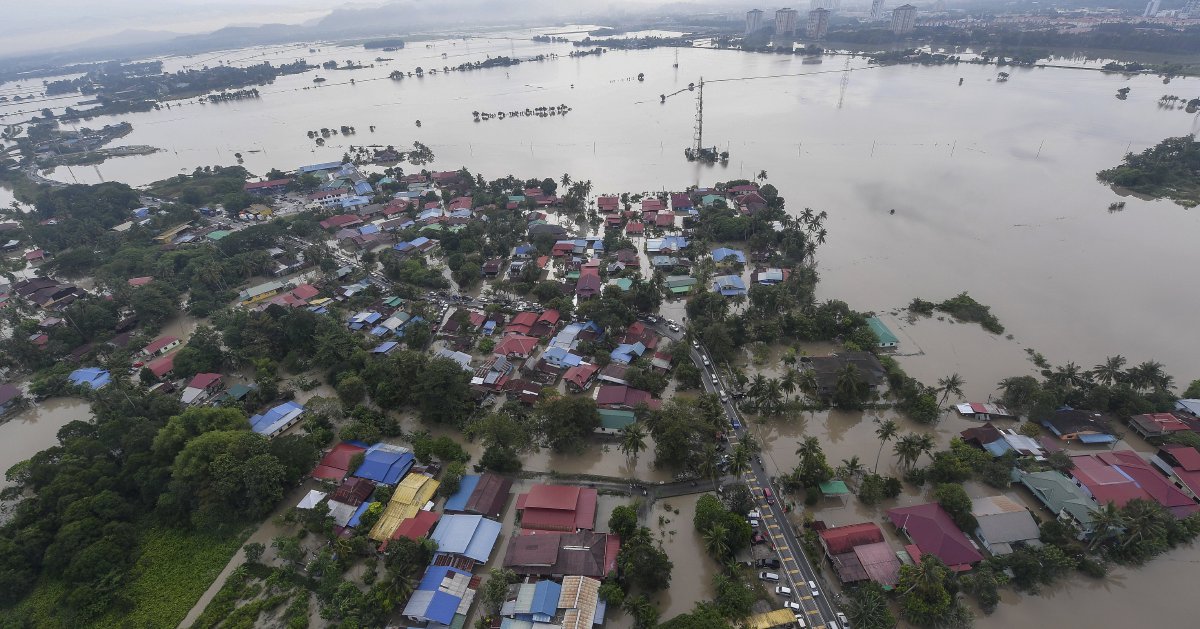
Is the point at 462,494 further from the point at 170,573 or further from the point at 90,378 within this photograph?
the point at 90,378

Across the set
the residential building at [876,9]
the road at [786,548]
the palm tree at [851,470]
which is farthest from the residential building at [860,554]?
the residential building at [876,9]

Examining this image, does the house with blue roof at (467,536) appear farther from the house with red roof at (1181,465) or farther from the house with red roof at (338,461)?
the house with red roof at (1181,465)

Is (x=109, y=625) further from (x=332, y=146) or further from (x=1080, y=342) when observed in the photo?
(x=332, y=146)

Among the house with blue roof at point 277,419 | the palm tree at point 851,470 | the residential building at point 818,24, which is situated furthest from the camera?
the residential building at point 818,24

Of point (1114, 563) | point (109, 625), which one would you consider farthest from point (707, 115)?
point (109, 625)

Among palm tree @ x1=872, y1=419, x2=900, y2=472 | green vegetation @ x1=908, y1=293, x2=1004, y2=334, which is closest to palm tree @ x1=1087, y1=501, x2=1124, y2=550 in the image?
palm tree @ x1=872, y1=419, x2=900, y2=472

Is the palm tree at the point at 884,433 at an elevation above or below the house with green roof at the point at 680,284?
below
